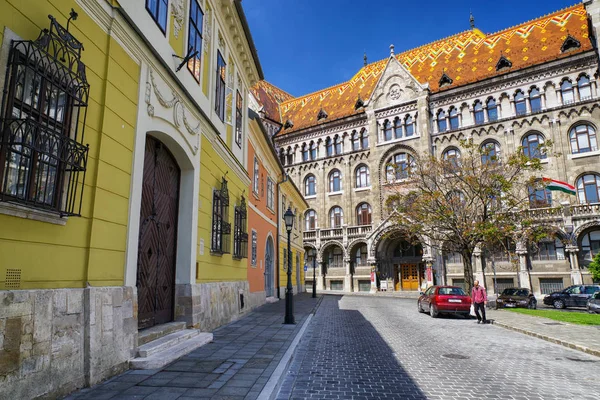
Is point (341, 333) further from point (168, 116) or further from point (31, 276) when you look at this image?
point (31, 276)

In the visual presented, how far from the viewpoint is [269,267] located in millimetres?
22891

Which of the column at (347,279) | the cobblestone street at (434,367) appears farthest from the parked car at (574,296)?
the column at (347,279)

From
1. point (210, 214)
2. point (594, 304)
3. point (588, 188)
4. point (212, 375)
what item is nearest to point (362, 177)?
point (588, 188)

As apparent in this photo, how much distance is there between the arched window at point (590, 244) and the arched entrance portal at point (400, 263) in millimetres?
13516

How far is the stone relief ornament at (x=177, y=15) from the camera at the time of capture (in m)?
8.48

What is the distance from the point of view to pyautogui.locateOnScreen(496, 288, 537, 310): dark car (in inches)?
912

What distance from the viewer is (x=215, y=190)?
11.2 m

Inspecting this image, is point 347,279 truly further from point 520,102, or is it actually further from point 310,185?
point 520,102

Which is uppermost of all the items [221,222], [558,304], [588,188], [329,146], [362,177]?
[329,146]

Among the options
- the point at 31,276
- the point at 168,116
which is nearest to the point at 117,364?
the point at 31,276

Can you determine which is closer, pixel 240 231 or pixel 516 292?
pixel 240 231

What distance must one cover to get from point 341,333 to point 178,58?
28.9 ft

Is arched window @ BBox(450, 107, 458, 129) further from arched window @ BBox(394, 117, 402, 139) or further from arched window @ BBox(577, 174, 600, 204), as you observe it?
arched window @ BBox(577, 174, 600, 204)

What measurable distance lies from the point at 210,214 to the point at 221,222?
0.83 metres
